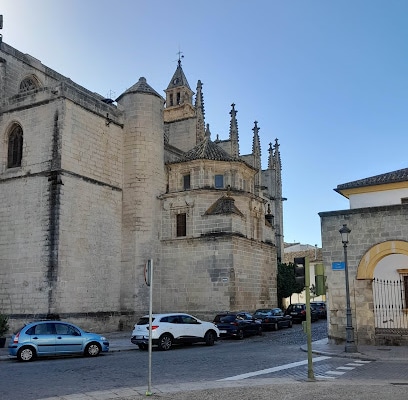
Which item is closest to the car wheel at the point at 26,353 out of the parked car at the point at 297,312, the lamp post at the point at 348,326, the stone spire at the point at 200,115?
the lamp post at the point at 348,326

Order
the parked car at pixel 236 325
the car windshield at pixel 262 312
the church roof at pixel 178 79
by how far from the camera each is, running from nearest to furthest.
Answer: the parked car at pixel 236 325 → the car windshield at pixel 262 312 → the church roof at pixel 178 79

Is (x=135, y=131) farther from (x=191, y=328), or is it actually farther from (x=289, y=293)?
(x=289, y=293)

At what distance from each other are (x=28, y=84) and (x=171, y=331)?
20.6 m

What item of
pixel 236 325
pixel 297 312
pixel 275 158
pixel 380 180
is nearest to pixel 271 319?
pixel 236 325

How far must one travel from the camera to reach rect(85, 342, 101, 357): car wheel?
16938mm

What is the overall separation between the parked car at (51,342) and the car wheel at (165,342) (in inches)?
92.3

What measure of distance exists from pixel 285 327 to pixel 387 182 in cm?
1309

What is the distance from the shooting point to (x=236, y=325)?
2417 centimetres

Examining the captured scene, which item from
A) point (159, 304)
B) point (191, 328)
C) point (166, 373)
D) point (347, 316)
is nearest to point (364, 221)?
point (347, 316)

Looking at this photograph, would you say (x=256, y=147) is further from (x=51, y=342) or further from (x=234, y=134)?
(x=51, y=342)

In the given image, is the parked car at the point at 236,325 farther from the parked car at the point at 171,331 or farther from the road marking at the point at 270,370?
the road marking at the point at 270,370

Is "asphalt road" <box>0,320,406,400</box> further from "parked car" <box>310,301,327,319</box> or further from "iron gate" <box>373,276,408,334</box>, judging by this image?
"parked car" <box>310,301,327,319</box>

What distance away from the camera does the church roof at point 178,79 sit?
5806 centimetres

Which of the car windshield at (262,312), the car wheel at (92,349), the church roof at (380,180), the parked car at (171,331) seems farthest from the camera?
the car windshield at (262,312)
